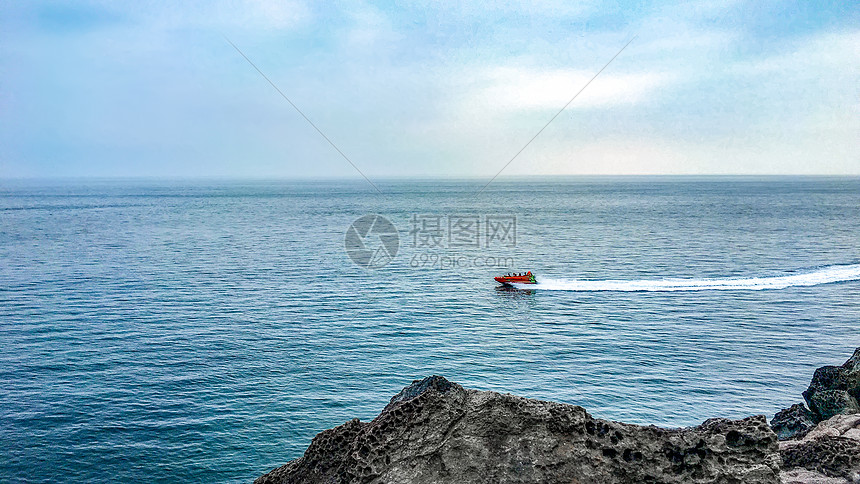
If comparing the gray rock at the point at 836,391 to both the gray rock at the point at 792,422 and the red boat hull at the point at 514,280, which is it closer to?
the gray rock at the point at 792,422

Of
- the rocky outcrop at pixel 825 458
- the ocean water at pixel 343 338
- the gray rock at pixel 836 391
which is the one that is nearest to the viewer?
the rocky outcrop at pixel 825 458

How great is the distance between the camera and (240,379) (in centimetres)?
3497

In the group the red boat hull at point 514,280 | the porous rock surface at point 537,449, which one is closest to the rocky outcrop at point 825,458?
the porous rock surface at point 537,449

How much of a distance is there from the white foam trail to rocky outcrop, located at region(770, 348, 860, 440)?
38345 mm

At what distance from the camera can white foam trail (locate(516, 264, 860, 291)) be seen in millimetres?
60912

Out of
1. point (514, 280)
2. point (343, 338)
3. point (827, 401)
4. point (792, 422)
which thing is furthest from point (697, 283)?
point (827, 401)

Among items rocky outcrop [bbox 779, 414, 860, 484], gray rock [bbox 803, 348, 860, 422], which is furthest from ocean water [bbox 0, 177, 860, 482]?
rocky outcrop [bbox 779, 414, 860, 484]

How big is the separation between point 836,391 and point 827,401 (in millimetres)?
479

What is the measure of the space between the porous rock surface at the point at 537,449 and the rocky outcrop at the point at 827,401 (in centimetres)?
1347

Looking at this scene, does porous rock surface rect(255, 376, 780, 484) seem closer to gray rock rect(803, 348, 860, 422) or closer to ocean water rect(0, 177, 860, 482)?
gray rock rect(803, 348, 860, 422)

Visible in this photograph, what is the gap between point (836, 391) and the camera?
19.9 meters

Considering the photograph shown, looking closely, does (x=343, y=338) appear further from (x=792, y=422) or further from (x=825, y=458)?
(x=825, y=458)

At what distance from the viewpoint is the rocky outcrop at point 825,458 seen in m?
8.93

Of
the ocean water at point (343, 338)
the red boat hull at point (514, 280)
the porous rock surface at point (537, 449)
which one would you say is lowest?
the ocean water at point (343, 338)
